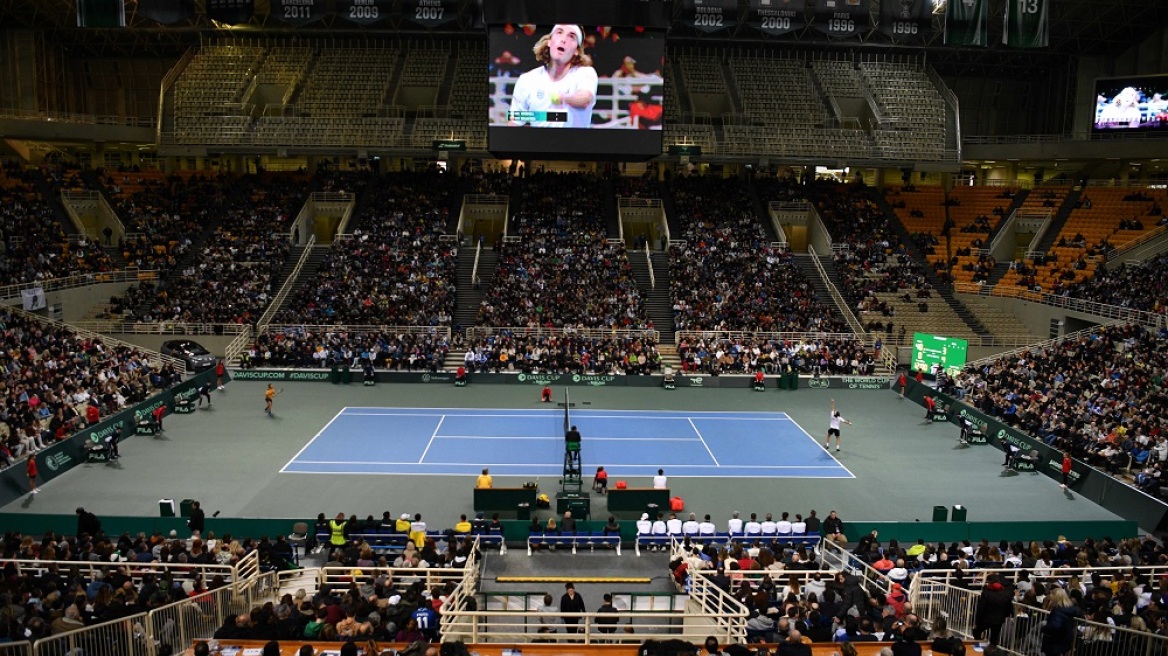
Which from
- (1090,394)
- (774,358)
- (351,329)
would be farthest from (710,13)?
(351,329)

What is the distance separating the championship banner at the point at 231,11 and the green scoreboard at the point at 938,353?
31.6 metres

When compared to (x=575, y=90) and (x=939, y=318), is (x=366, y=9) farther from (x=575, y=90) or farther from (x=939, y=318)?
(x=939, y=318)

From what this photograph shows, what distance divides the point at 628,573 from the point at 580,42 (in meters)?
A: 30.0

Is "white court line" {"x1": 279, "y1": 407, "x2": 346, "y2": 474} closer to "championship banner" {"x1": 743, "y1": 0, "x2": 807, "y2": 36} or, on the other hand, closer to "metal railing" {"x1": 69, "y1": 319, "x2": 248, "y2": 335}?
"metal railing" {"x1": 69, "y1": 319, "x2": 248, "y2": 335}

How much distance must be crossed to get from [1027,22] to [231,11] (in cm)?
3035

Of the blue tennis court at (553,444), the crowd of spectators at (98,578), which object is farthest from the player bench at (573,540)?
the blue tennis court at (553,444)

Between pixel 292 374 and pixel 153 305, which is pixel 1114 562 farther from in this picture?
pixel 153 305

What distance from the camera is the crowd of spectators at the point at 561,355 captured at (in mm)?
40031

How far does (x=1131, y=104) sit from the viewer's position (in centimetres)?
4684

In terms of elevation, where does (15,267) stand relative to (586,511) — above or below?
above

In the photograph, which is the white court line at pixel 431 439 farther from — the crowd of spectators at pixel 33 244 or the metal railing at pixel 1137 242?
the metal railing at pixel 1137 242

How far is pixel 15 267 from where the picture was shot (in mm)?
41094

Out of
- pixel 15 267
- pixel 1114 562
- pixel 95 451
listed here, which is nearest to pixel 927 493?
pixel 1114 562

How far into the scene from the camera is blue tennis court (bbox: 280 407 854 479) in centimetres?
2712
